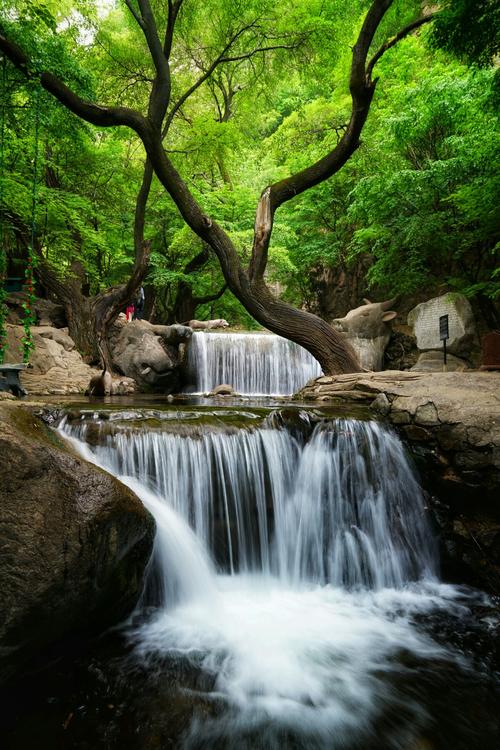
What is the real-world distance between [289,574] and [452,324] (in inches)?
349

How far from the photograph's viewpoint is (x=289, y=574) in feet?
13.3

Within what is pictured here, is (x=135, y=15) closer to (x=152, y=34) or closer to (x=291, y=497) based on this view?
(x=152, y=34)

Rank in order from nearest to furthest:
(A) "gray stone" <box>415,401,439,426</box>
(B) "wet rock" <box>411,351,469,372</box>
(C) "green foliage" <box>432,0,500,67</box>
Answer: (C) "green foliage" <box>432,0,500,67</box> < (A) "gray stone" <box>415,401,439,426</box> < (B) "wet rock" <box>411,351,469,372</box>

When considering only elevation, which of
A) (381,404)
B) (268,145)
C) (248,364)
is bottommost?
(381,404)

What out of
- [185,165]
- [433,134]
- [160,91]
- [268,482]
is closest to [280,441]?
[268,482]

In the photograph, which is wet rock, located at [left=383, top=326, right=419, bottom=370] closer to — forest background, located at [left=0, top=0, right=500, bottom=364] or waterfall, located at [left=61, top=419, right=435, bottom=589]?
forest background, located at [left=0, top=0, right=500, bottom=364]

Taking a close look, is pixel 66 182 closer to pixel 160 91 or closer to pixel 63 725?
pixel 160 91

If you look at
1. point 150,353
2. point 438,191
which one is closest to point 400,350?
point 438,191

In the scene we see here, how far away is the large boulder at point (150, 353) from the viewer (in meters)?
11.5

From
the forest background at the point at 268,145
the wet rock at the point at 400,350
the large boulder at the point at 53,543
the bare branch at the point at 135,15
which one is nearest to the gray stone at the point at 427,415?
the large boulder at the point at 53,543

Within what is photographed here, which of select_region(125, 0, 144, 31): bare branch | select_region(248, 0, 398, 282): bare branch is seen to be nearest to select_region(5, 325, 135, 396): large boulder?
select_region(248, 0, 398, 282): bare branch

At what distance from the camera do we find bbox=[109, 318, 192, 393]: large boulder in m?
11.5

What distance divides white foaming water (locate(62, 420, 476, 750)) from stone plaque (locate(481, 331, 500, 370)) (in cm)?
345

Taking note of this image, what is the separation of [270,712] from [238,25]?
12437 millimetres
